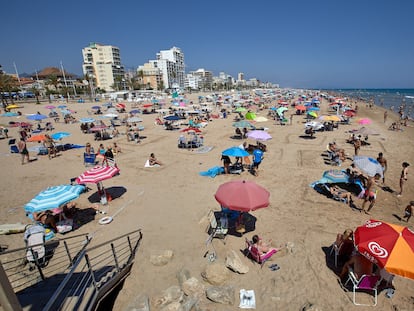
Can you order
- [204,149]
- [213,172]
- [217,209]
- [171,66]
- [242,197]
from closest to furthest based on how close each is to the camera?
1. [242,197]
2. [217,209]
3. [213,172]
4. [204,149]
5. [171,66]

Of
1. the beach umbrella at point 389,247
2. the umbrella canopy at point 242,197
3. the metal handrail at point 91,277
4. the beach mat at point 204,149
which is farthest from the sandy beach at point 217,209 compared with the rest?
A: the umbrella canopy at point 242,197

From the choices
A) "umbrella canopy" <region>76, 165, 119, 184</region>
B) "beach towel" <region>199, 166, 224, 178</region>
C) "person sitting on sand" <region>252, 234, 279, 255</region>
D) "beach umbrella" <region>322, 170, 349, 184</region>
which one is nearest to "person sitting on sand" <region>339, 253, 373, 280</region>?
"person sitting on sand" <region>252, 234, 279, 255</region>

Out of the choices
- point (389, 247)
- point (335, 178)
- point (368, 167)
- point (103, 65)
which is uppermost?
point (103, 65)

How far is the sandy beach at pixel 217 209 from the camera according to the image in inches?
210

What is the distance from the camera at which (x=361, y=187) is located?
9328mm

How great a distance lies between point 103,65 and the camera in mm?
111375

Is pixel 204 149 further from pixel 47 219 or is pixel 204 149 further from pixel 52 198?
pixel 52 198

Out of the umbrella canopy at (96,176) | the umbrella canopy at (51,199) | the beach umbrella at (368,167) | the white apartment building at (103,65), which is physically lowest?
the beach umbrella at (368,167)

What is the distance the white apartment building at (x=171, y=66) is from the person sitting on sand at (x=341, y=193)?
130 m

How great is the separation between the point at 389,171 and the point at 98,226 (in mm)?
13756

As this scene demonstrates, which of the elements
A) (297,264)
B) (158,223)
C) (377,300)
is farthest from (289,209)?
(158,223)

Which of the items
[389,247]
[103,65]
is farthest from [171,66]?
[389,247]

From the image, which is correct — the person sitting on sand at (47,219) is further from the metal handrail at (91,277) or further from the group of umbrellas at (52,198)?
the metal handrail at (91,277)

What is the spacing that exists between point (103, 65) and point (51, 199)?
122m
